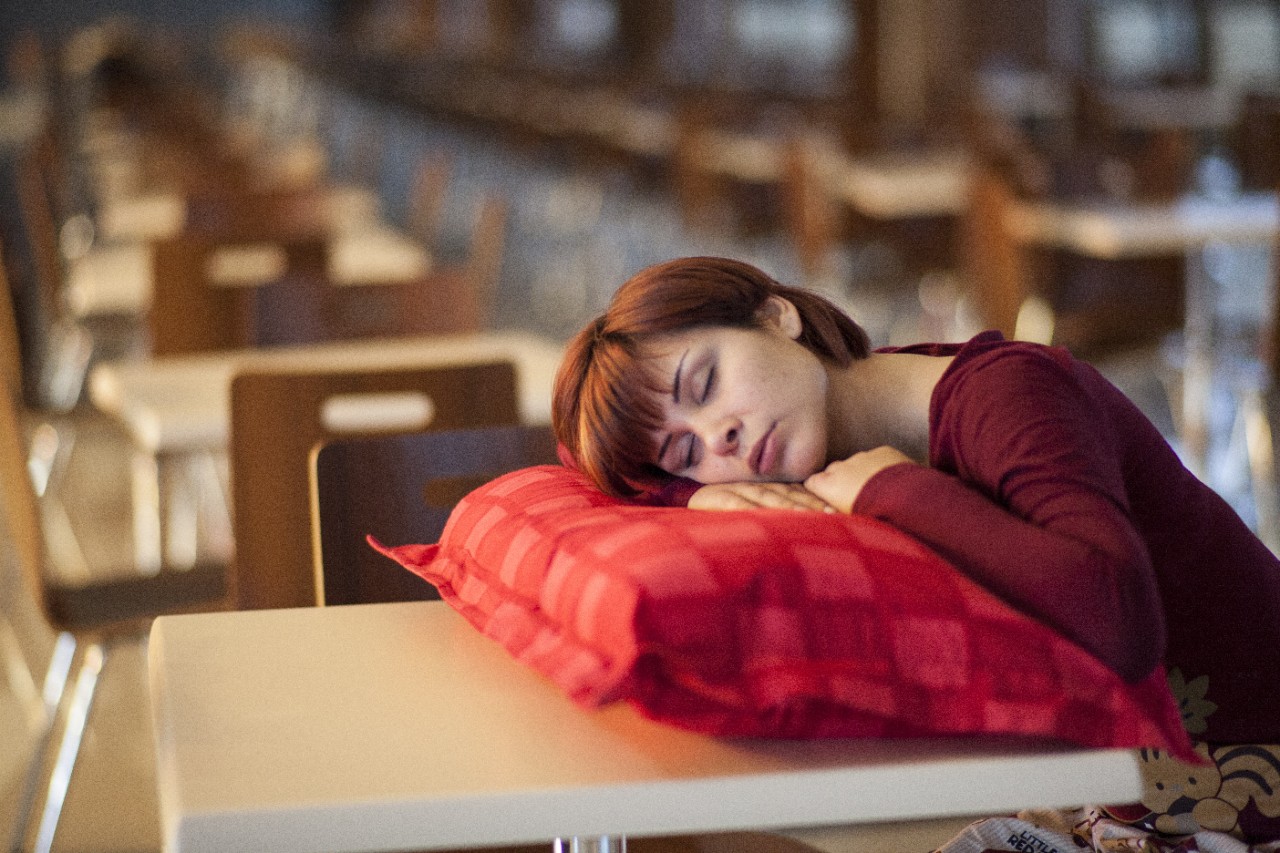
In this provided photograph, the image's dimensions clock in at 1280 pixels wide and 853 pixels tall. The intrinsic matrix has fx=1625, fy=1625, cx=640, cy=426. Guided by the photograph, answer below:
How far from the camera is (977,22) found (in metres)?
9.82

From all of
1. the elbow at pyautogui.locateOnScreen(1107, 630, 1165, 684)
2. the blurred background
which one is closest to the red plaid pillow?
the elbow at pyautogui.locateOnScreen(1107, 630, 1165, 684)

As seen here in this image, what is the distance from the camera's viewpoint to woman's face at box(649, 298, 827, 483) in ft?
4.06

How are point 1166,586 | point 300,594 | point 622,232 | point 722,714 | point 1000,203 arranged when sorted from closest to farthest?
point 722,714 < point 1166,586 < point 300,594 < point 1000,203 < point 622,232

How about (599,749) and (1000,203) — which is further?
(1000,203)

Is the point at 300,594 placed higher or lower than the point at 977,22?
lower

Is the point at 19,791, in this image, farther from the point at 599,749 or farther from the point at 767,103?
the point at 767,103

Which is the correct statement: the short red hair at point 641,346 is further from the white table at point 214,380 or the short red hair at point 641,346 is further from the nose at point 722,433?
the white table at point 214,380

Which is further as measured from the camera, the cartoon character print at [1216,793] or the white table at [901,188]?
the white table at [901,188]

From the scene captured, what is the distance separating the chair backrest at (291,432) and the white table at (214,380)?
0.04 meters

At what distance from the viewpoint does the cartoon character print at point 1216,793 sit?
1.24 m

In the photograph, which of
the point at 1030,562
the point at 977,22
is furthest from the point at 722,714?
the point at 977,22

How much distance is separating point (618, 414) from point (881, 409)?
Result: 0.22 meters

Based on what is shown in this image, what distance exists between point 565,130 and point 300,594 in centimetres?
717

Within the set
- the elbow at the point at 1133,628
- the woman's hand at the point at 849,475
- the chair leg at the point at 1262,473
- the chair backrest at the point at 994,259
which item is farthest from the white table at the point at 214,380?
the chair leg at the point at 1262,473
